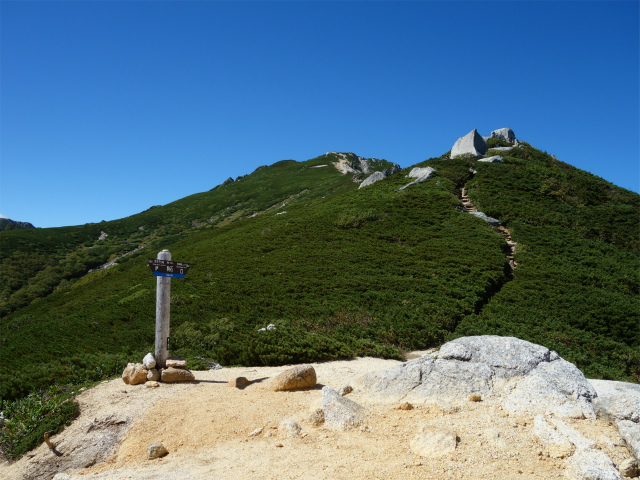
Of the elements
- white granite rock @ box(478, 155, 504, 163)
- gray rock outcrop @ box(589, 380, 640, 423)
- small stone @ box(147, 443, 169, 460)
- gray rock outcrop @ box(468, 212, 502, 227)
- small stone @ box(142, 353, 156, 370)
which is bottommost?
small stone @ box(147, 443, 169, 460)

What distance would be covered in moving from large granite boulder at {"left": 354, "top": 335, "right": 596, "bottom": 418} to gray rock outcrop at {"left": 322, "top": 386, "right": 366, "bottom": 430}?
1.05 metres

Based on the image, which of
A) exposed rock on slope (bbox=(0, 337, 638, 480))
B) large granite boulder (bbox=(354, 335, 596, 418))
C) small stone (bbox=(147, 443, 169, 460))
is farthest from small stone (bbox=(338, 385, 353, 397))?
small stone (bbox=(147, 443, 169, 460))

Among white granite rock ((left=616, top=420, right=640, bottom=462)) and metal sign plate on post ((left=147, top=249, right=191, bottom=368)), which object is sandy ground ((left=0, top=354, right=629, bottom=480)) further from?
metal sign plate on post ((left=147, top=249, right=191, bottom=368))

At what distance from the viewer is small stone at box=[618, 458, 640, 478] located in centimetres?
523

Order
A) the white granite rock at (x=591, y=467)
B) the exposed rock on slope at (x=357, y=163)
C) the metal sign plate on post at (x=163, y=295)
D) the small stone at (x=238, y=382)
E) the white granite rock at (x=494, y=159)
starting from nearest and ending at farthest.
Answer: the white granite rock at (x=591, y=467) → the small stone at (x=238, y=382) → the metal sign plate on post at (x=163, y=295) → the white granite rock at (x=494, y=159) → the exposed rock on slope at (x=357, y=163)

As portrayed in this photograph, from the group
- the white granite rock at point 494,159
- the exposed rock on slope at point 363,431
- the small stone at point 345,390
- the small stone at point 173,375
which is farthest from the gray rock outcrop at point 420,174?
the exposed rock on slope at point 363,431

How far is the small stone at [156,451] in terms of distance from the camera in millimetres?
7069

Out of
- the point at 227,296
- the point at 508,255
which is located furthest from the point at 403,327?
the point at 508,255

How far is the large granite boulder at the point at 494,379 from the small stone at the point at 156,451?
14.3ft

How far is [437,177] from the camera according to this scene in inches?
1655

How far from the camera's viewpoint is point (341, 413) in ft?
24.2

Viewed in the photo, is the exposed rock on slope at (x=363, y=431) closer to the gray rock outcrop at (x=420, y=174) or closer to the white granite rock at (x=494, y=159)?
the gray rock outcrop at (x=420, y=174)

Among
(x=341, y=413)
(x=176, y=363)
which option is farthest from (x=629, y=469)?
(x=176, y=363)

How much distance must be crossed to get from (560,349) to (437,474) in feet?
38.3
